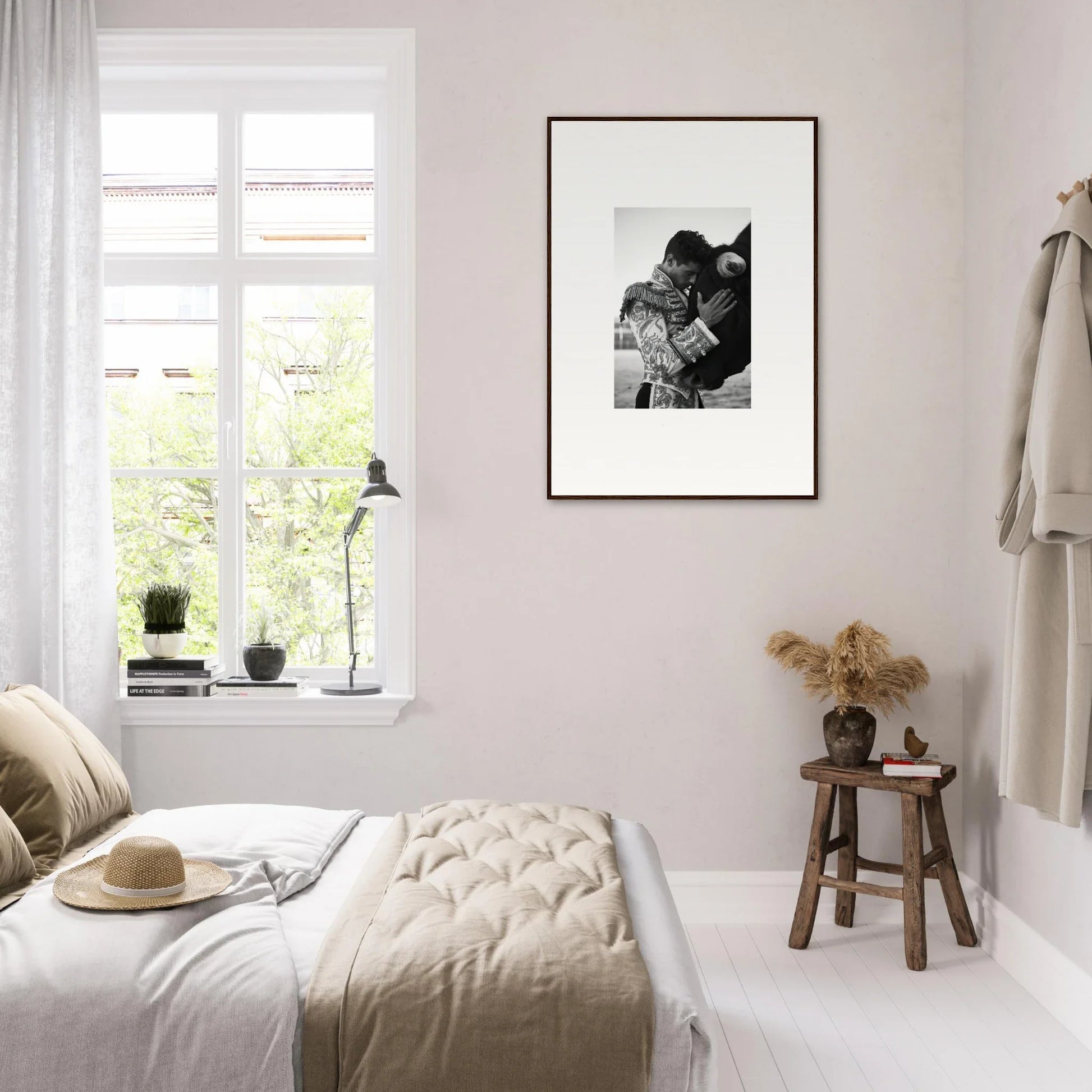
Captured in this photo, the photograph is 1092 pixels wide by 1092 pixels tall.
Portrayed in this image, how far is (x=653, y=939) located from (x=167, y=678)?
1946mm

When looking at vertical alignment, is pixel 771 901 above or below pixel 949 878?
below

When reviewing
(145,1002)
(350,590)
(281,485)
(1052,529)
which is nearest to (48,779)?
(145,1002)

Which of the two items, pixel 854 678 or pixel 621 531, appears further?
pixel 621 531

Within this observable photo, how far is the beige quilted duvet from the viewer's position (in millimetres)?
1386

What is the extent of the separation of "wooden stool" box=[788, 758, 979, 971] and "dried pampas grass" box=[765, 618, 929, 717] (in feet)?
0.65

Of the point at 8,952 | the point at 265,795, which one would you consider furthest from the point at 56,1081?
the point at 265,795

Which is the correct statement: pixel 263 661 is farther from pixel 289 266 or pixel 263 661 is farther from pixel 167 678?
pixel 289 266

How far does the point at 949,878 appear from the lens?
9.13 ft

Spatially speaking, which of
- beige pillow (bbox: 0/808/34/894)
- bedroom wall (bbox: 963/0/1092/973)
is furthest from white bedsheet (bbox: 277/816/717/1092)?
bedroom wall (bbox: 963/0/1092/973)

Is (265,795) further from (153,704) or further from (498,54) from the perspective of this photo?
(498,54)

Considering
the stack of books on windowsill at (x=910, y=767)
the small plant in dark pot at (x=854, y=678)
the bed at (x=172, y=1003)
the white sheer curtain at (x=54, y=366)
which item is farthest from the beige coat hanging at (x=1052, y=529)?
the white sheer curtain at (x=54, y=366)

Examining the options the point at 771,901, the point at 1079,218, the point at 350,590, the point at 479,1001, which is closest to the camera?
the point at 479,1001

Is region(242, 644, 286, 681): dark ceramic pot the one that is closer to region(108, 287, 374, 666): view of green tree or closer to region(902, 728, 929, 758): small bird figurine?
region(108, 287, 374, 666): view of green tree

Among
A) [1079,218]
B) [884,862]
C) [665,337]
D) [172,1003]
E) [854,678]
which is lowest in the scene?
[884,862]
